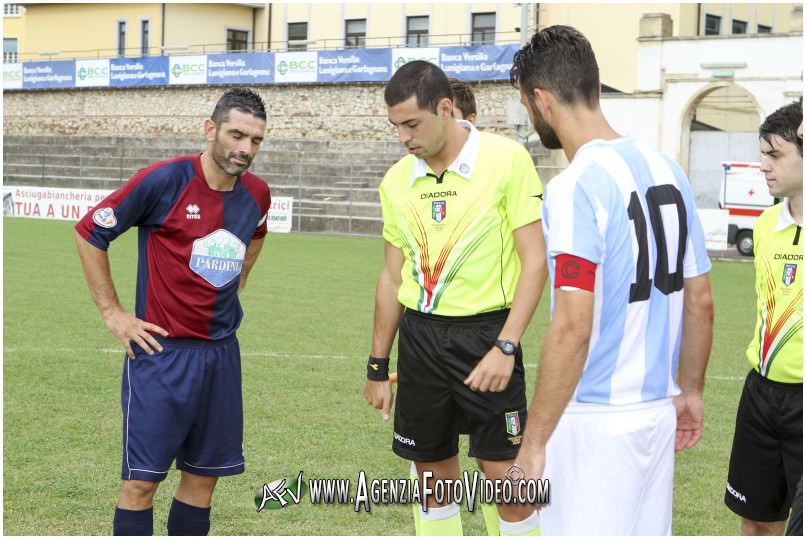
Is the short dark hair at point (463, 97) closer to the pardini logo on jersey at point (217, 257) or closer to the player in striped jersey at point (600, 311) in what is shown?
the pardini logo on jersey at point (217, 257)

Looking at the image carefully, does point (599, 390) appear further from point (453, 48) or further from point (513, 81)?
point (453, 48)

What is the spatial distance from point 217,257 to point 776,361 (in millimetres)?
2502

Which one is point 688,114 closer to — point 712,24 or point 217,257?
Answer: point 712,24

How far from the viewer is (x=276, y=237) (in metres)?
30.7

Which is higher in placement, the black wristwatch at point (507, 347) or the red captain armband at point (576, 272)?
the red captain armband at point (576, 272)

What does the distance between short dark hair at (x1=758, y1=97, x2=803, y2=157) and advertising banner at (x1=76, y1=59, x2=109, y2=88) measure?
151 feet

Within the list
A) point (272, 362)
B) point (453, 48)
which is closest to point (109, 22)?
point (453, 48)

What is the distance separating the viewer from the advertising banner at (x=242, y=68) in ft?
142

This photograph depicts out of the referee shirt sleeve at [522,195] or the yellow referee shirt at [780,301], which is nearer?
the yellow referee shirt at [780,301]

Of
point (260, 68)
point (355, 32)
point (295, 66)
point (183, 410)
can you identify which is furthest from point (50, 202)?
point (183, 410)

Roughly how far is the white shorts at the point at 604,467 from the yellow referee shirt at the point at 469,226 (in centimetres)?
127

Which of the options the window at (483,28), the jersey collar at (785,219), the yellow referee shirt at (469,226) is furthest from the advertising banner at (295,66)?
the jersey collar at (785,219)

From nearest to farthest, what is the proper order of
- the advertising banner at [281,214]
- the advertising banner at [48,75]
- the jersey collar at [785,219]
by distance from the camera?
the jersey collar at [785,219] < the advertising banner at [281,214] < the advertising banner at [48,75]

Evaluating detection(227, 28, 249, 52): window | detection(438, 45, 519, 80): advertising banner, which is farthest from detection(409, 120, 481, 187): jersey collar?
detection(227, 28, 249, 52): window
